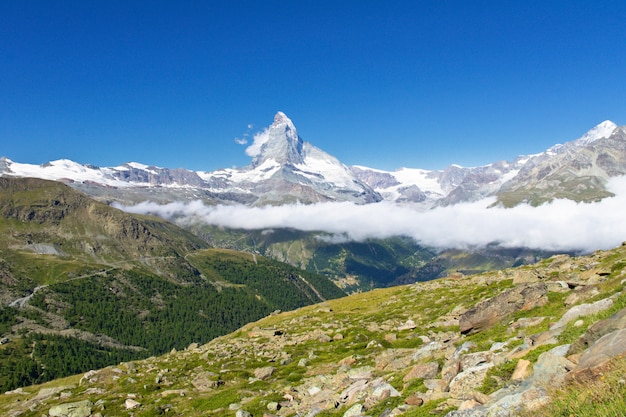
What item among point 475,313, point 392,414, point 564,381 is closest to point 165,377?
point 475,313

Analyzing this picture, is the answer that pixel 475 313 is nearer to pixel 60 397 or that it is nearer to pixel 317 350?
pixel 317 350

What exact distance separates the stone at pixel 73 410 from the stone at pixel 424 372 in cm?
4522

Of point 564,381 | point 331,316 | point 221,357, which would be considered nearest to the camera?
point 564,381

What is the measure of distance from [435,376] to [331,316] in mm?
84729

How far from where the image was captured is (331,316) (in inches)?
4323

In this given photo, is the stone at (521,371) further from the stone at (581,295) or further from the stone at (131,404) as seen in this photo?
the stone at (131,404)

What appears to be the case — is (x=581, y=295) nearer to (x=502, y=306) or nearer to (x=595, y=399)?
(x=502, y=306)

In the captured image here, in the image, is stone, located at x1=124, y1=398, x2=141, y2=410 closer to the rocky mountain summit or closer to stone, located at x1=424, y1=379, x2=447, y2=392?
the rocky mountain summit

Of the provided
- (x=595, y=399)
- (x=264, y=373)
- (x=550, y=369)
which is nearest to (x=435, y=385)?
(x=550, y=369)

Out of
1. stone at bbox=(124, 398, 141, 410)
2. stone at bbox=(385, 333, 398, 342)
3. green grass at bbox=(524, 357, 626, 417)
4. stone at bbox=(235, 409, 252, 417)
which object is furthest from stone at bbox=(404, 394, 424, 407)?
stone at bbox=(124, 398, 141, 410)

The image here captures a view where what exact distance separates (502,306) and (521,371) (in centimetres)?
2669

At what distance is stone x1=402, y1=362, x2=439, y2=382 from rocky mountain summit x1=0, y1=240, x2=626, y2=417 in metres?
0.20

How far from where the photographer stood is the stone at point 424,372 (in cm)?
2761

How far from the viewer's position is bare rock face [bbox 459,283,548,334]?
4269cm
